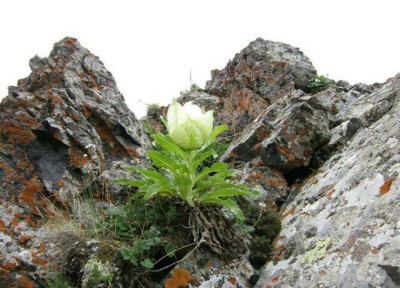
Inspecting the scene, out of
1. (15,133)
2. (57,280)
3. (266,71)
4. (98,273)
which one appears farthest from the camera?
(266,71)

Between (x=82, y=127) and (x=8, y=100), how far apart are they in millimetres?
1001

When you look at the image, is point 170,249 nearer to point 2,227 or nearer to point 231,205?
point 231,205

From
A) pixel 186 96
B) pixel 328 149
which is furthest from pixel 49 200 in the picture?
pixel 186 96

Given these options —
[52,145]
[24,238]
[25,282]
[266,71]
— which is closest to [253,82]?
[266,71]

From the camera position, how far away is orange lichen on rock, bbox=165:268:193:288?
2477 mm

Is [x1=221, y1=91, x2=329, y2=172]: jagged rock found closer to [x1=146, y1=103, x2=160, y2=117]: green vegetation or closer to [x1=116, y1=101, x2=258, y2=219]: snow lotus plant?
[x1=116, y1=101, x2=258, y2=219]: snow lotus plant

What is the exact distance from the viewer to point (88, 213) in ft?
10.3

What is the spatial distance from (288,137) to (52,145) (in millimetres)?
3233

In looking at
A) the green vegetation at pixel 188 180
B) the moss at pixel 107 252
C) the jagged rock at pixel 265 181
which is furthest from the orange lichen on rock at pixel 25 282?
the jagged rock at pixel 265 181

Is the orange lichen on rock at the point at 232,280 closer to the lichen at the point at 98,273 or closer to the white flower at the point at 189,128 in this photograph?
the lichen at the point at 98,273

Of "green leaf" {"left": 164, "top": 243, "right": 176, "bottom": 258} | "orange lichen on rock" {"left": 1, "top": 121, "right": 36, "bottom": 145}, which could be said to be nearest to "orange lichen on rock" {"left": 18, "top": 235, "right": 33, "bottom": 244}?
"orange lichen on rock" {"left": 1, "top": 121, "right": 36, "bottom": 145}

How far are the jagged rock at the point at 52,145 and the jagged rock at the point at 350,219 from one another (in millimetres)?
2250

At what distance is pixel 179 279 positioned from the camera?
252 cm

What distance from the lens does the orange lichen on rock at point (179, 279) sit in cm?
248
